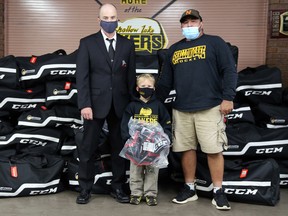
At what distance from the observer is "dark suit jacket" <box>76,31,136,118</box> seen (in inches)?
115

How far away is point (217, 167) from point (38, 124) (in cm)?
182

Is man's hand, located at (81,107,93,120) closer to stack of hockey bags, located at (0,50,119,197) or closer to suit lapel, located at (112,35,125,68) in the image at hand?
suit lapel, located at (112,35,125,68)

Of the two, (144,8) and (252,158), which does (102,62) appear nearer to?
(252,158)

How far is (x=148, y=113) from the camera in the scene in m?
3.04

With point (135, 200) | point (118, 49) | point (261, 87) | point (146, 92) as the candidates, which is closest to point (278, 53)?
point (261, 87)

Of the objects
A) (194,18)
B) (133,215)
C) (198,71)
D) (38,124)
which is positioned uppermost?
(194,18)

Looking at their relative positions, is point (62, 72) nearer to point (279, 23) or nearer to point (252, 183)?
point (252, 183)

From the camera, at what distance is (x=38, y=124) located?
11.8 ft

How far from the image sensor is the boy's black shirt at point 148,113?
303cm

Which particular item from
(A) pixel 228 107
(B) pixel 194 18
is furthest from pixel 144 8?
(A) pixel 228 107

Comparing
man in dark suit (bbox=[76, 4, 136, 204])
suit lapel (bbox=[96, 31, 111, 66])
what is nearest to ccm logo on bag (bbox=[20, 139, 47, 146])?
man in dark suit (bbox=[76, 4, 136, 204])

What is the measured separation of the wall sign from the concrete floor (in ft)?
8.24

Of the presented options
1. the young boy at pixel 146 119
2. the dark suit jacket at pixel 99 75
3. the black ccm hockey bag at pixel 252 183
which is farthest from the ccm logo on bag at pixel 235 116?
the dark suit jacket at pixel 99 75

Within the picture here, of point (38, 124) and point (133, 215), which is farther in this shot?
point (38, 124)
